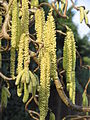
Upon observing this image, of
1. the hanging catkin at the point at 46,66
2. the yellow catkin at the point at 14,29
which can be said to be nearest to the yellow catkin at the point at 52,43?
the hanging catkin at the point at 46,66

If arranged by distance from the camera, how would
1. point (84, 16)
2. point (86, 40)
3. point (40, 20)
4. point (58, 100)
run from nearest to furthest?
point (40, 20) → point (84, 16) → point (58, 100) → point (86, 40)

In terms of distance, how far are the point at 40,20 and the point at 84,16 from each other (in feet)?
1.13

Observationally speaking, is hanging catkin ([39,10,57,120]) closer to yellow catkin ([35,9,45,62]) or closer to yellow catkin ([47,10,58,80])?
yellow catkin ([47,10,58,80])

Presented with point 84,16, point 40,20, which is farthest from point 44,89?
point 84,16

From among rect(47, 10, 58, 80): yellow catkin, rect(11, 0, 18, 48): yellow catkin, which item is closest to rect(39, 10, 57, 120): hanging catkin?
rect(47, 10, 58, 80): yellow catkin

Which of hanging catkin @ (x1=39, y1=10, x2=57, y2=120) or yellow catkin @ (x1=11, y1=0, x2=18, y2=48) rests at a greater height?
yellow catkin @ (x1=11, y1=0, x2=18, y2=48)

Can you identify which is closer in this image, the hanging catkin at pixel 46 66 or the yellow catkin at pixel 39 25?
the hanging catkin at pixel 46 66

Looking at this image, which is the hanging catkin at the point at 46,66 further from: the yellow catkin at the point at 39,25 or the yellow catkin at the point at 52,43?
the yellow catkin at the point at 39,25

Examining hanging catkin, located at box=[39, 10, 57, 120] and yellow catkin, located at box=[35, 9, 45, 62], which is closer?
hanging catkin, located at box=[39, 10, 57, 120]

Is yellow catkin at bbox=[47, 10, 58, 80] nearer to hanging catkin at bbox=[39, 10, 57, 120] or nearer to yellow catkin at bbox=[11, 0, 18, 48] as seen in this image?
hanging catkin at bbox=[39, 10, 57, 120]

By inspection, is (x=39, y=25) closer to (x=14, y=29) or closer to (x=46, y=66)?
(x=14, y=29)

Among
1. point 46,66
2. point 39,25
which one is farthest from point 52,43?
point 39,25

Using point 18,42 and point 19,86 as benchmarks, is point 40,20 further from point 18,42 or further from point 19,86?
point 19,86

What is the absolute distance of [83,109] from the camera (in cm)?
129
